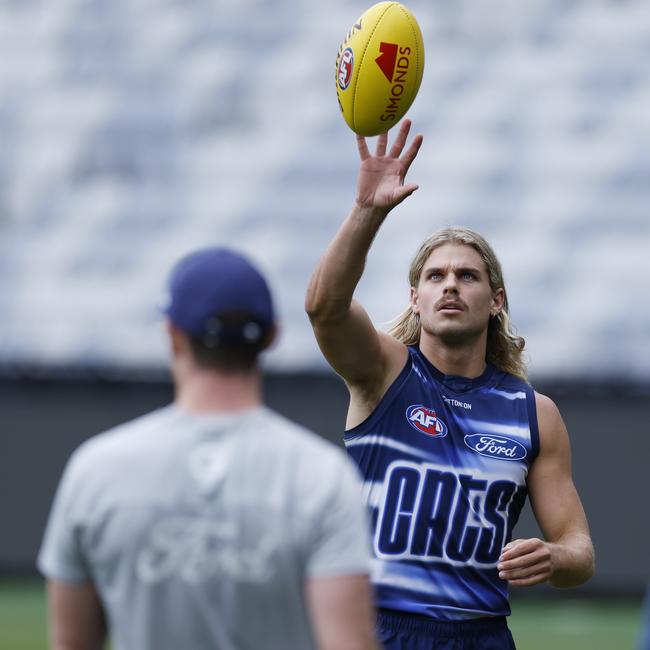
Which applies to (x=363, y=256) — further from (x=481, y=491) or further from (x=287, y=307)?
(x=287, y=307)

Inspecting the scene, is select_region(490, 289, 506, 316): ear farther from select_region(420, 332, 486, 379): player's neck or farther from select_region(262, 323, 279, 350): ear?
select_region(262, 323, 279, 350): ear

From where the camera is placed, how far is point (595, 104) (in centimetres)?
1191

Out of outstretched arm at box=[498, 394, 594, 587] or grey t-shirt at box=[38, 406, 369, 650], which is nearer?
grey t-shirt at box=[38, 406, 369, 650]

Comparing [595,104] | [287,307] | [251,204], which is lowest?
[287,307]

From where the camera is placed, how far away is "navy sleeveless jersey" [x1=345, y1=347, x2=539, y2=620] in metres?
3.97

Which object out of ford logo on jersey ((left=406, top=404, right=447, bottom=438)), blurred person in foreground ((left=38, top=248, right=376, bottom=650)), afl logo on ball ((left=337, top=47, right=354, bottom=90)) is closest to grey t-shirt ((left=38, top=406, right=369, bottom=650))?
blurred person in foreground ((left=38, top=248, right=376, bottom=650))

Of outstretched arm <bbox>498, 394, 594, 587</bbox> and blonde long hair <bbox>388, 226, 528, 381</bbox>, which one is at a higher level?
blonde long hair <bbox>388, 226, 528, 381</bbox>

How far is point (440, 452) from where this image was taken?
407cm

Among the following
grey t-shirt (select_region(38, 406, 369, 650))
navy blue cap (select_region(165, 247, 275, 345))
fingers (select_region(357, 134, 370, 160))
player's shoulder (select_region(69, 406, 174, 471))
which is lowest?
grey t-shirt (select_region(38, 406, 369, 650))

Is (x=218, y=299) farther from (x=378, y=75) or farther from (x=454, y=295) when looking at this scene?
(x=378, y=75)

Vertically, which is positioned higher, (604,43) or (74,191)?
(604,43)

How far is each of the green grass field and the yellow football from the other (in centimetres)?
495

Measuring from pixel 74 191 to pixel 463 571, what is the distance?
29.6 ft

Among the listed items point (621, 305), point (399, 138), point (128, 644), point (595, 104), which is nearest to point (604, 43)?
point (595, 104)
